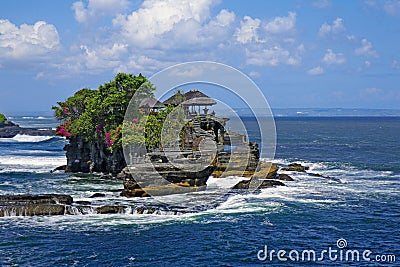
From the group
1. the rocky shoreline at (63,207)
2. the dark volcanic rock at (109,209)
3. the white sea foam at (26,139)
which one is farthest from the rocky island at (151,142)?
the white sea foam at (26,139)

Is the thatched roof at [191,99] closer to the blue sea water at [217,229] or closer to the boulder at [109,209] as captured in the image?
the blue sea water at [217,229]

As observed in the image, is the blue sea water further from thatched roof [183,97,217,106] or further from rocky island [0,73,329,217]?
thatched roof [183,97,217,106]

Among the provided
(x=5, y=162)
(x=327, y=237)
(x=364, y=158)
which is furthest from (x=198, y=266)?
(x=364, y=158)

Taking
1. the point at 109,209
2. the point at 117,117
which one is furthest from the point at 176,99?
the point at 109,209

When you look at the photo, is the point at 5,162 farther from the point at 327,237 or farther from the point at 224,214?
the point at 327,237

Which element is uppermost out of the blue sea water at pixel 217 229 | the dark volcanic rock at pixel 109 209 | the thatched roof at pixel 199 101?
the thatched roof at pixel 199 101
